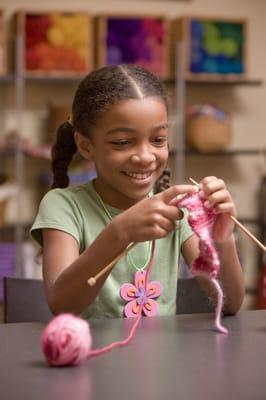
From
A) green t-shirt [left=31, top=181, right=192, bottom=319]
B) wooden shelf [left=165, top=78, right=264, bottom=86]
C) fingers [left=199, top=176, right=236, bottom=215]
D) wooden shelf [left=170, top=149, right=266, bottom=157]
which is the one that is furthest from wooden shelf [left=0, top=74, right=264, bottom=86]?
fingers [left=199, top=176, right=236, bottom=215]

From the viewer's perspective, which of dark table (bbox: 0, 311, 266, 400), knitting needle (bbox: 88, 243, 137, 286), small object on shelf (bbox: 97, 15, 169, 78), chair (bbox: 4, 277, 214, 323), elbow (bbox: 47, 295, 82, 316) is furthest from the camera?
small object on shelf (bbox: 97, 15, 169, 78)

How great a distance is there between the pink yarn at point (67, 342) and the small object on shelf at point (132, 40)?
11.1ft

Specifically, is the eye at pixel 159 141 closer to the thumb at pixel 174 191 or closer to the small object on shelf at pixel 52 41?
the thumb at pixel 174 191

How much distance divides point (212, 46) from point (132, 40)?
0.49 metres

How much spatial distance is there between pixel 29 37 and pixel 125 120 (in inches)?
116

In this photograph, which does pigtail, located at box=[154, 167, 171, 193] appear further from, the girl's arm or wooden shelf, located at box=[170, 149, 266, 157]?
wooden shelf, located at box=[170, 149, 266, 157]

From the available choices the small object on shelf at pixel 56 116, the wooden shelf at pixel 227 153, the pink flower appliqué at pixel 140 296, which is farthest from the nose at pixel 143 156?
the wooden shelf at pixel 227 153

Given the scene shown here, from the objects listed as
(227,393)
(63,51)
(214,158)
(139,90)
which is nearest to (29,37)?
(63,51)

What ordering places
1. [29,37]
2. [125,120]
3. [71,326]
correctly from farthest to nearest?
[29,37] → [125,120] → [71,326]

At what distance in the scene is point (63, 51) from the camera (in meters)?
4.15

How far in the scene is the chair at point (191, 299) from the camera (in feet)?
5.14

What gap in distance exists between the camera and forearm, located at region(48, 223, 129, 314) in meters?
1.13

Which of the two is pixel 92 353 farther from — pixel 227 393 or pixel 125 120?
pixel 125 120

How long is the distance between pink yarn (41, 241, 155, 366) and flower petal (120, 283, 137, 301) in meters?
0.40
